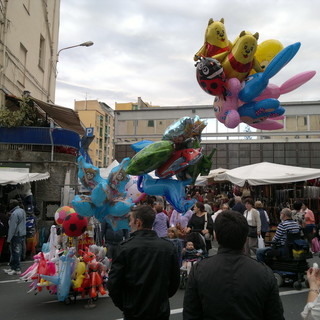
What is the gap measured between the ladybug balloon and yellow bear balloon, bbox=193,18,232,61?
0.84ft

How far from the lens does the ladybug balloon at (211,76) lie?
216 inches

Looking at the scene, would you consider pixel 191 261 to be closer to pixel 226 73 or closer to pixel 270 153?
pixel 226 73

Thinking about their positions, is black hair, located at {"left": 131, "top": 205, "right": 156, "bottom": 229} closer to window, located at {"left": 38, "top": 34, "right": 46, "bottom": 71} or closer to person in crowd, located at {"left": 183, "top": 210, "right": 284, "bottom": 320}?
person in crowd, located at {"left": 183, "top": 210, "right": 284, "bottom": 320}

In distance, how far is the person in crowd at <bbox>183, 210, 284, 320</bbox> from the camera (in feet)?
6.46

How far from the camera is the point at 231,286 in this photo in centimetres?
199

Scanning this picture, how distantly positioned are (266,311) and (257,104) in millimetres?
4169

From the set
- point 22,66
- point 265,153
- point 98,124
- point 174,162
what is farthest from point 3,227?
point 98,124

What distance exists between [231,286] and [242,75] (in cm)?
438

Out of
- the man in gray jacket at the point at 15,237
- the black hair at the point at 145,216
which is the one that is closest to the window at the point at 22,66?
the man in gray jacket at the point at 15,237

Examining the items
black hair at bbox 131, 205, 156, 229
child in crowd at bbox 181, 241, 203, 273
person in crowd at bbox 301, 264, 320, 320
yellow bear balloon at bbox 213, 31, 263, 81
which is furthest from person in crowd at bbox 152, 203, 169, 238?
person in crowd at bbox 301, 264, 320, 320

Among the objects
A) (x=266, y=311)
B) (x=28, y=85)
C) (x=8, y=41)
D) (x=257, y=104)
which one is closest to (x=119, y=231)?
(x=257, y=104)

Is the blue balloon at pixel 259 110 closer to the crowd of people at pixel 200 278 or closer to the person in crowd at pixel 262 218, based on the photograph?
the crowd of people at pixel 200 278

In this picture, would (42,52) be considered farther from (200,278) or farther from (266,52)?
(200,278)

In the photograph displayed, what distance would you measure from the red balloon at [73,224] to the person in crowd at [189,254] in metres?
2.20
